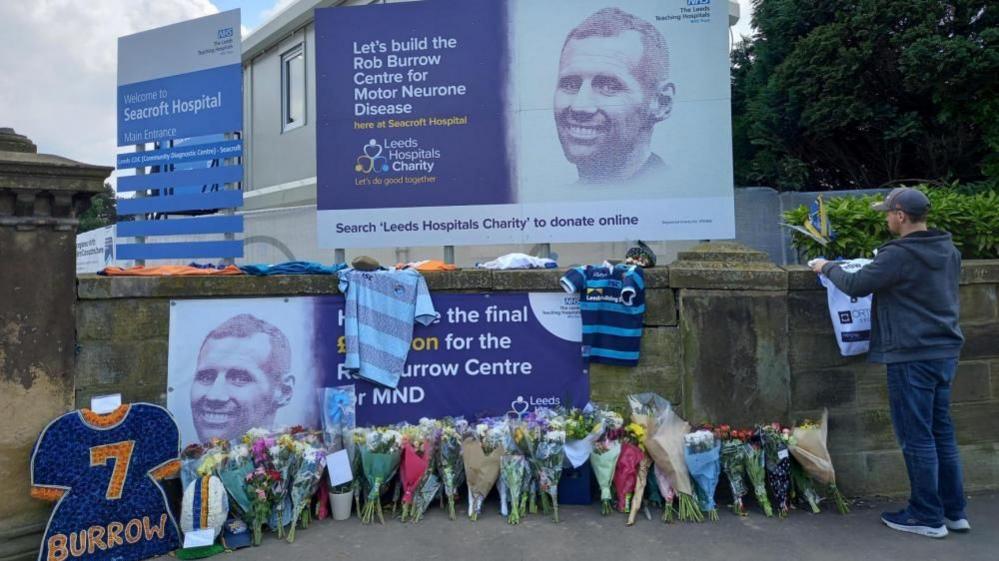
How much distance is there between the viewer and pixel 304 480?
14.0 ft

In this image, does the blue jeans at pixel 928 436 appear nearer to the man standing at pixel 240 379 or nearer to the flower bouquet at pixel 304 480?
the flower bouquet at pixel 304 480

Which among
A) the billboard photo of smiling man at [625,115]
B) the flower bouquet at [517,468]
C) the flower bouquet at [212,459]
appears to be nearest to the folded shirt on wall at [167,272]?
the flower bouquet at [212,459]

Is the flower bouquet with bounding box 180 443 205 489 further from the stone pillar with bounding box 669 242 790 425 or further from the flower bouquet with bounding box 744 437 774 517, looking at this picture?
the flower bouquet with bounding box 744 437 774 517

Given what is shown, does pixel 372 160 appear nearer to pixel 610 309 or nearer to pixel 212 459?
pixel 610 309

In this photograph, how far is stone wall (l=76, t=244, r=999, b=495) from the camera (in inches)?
188

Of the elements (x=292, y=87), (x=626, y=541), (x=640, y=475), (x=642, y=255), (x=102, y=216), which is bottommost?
(x=626, y=541)

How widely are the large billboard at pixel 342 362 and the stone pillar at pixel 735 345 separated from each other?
75 centimetres

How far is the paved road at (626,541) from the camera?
154 inches

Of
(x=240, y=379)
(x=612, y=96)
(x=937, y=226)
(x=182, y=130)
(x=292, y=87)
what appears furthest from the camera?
(x=292, y=87)

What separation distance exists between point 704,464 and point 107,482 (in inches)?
135

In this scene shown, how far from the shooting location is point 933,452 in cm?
406

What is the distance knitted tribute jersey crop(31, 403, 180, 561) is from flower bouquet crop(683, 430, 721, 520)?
120 inches

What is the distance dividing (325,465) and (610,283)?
2.17 meters

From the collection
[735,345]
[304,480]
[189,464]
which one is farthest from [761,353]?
[189,464]
